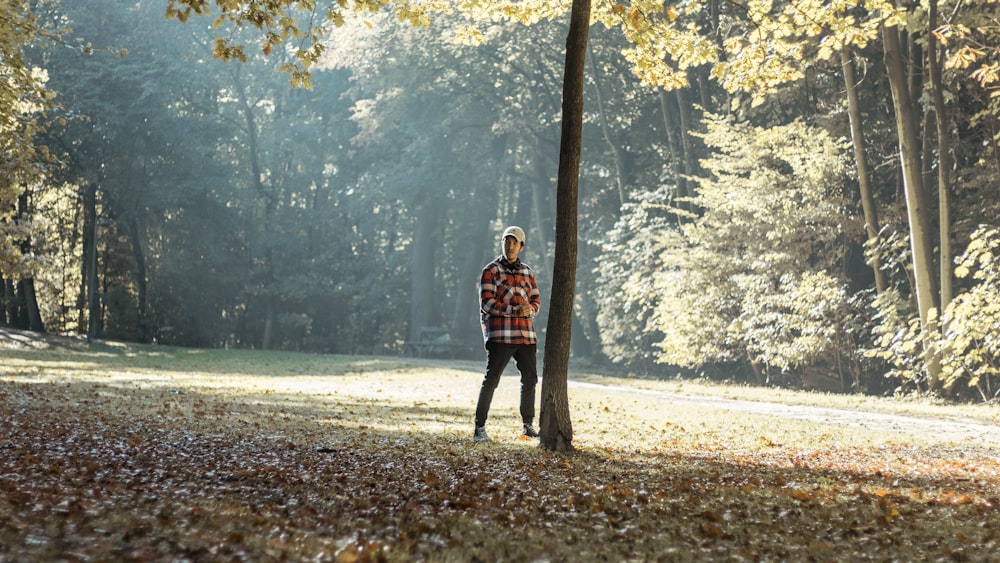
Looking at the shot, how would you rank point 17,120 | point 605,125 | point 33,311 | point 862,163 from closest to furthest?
point 17,120
point 862,163
point 605,125
point 33,311

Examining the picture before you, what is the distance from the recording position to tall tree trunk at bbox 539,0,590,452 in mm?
9055

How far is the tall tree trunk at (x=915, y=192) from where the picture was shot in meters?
19.0

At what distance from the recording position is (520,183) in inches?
1791

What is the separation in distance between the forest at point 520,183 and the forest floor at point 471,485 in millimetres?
3742

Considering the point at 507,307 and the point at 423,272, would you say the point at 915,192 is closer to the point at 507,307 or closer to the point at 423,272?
the point at 507,307

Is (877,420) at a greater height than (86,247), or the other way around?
(86,247)

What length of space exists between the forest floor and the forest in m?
3.74

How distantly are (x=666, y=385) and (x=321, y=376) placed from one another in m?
9.27

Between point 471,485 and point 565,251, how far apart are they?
2926 mm

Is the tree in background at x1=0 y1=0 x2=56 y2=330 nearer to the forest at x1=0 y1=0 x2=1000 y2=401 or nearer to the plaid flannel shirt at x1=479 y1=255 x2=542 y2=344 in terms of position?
the forest at x1=0 y1=0 x2=1000 y2=401

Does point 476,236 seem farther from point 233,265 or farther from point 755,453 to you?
point 755,453

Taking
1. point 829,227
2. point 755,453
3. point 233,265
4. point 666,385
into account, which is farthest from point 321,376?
point 233,265

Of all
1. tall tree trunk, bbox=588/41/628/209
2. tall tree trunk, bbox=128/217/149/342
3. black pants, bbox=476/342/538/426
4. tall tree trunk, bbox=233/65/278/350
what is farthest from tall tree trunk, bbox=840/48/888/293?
tall tree trunk, bbox=128/217/149/342

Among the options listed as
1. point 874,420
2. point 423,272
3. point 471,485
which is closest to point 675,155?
point 874,420
